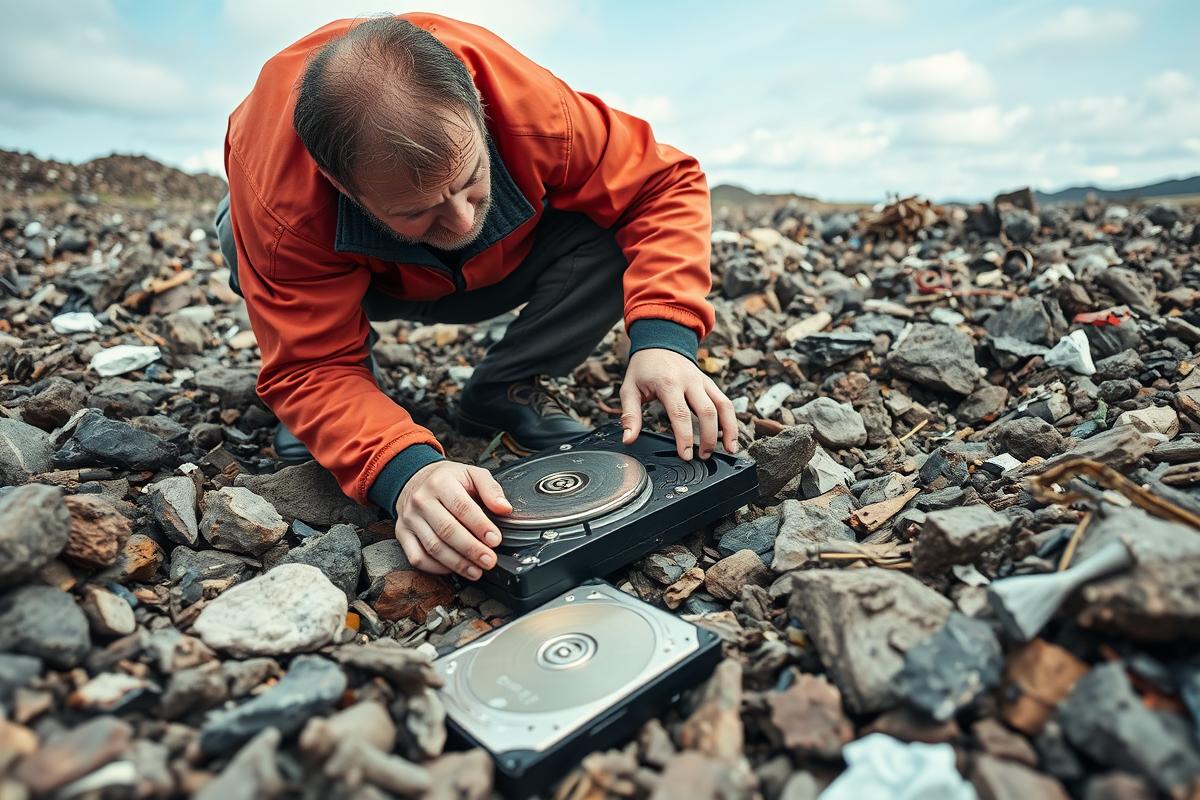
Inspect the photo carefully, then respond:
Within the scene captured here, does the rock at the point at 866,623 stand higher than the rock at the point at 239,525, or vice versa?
the rock at the point at 866,623

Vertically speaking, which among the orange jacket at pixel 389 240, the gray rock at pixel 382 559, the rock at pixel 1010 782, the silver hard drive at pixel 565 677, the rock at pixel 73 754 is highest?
the orange jacket at pixel 389 240

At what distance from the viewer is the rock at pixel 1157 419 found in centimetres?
264

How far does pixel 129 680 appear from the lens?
5.43 ft

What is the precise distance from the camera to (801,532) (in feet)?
7.72

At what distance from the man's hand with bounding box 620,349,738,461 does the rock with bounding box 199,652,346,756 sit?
1238 mm

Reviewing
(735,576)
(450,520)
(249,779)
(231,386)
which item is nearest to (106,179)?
(231,386)

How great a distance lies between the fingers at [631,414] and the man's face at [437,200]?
0.73m

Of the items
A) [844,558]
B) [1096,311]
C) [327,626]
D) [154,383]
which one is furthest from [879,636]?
[154,383]

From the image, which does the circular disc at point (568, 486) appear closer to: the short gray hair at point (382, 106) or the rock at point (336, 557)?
the rock at point (336, 557)

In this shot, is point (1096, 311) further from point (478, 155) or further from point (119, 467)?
point (119, 467)

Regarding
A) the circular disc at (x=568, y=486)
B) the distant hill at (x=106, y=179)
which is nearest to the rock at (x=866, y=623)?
the circular disc at (x=568, y=486)

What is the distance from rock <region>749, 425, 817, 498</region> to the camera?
265 centimetres

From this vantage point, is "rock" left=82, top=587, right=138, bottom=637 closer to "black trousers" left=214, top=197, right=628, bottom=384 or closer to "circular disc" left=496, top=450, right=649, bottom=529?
"circular disc" left=496, top=450, right=649, bottom=529

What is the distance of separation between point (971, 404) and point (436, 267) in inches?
89.1
